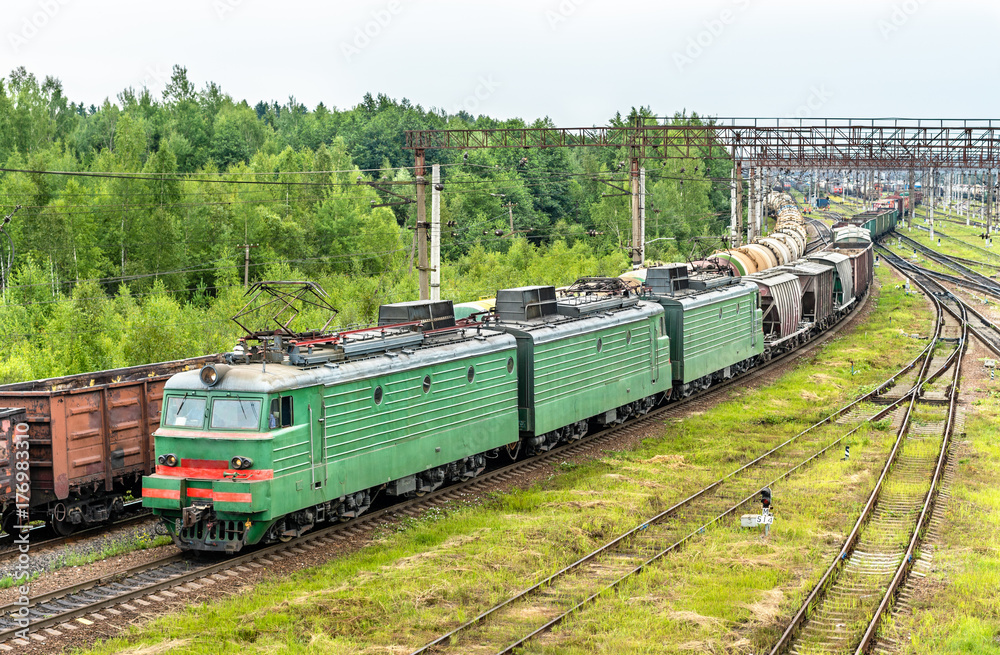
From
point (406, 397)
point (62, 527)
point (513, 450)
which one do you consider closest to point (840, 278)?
point (513, 450)

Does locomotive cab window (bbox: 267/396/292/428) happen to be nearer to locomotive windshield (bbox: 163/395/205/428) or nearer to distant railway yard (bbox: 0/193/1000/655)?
distant railway yard (bbox: 0/193/1000/655)

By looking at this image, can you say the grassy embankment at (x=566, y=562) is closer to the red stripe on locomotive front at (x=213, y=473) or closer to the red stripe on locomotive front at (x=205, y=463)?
the red stripe on locomotive front at (x=213, y=473)

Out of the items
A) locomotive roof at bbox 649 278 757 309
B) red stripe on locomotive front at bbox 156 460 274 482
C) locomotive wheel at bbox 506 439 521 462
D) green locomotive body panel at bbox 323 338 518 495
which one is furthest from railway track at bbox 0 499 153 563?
locomotive roof at bbox 649 278 757 309

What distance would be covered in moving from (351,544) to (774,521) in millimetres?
8047

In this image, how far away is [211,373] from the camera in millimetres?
16172

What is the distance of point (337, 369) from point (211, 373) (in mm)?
2224

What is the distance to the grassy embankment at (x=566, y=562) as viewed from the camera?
13320 millimetres

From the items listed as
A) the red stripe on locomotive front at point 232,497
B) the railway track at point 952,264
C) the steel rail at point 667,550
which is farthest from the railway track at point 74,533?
the railway track at point 952,264

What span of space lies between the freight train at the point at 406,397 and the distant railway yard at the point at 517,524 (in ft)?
0.19

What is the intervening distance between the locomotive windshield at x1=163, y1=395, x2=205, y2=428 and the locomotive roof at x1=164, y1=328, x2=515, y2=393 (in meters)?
0.20

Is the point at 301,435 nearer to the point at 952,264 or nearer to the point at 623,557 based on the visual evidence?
the point at 623,557

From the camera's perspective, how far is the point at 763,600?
14.7 meters

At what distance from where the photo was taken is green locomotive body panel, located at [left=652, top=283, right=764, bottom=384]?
31.0 m

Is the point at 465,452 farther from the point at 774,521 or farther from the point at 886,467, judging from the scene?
the point at 886,467
